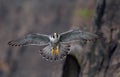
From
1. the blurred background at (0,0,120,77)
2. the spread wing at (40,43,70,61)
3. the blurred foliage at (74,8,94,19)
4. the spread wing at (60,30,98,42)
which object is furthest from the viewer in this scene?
the blurred background at (0,0,120,77)

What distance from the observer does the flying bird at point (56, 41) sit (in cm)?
1461

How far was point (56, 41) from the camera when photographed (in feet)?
48.0

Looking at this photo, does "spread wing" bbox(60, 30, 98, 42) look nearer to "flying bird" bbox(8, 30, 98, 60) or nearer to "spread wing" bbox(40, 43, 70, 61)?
"flying bird" bbox(8, 30, 98, 60)

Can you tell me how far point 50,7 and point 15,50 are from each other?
198cm

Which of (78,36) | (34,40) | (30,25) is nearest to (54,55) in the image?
(34,40)

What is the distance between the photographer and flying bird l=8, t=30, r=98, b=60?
1461 centimetres

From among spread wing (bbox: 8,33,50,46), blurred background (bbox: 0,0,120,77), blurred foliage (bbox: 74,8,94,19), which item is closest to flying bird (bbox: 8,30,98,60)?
spread wing (bbox: 8,33,50,46)

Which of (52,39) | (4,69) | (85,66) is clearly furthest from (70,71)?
(4,69)

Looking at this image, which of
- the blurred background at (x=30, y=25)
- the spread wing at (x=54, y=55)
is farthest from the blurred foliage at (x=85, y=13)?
the spread wing at (x=54, y=55)

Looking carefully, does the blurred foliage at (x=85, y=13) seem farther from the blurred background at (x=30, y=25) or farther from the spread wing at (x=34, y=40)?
the spread wing at (x=34, y=40)

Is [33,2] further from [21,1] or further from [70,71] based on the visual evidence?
[70,71]

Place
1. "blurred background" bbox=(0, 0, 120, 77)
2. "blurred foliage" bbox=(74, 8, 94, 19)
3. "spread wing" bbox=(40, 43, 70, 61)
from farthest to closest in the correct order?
1. "blurred background" bbox=(0, 0, 120, 77)
2. "blurred foliage" bbox=(74, 8, 94, 19)
3. "spread wing" bbox=(40, 43, 70, 61)

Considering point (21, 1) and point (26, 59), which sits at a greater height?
point (21, 1)

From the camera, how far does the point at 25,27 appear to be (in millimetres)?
26719
